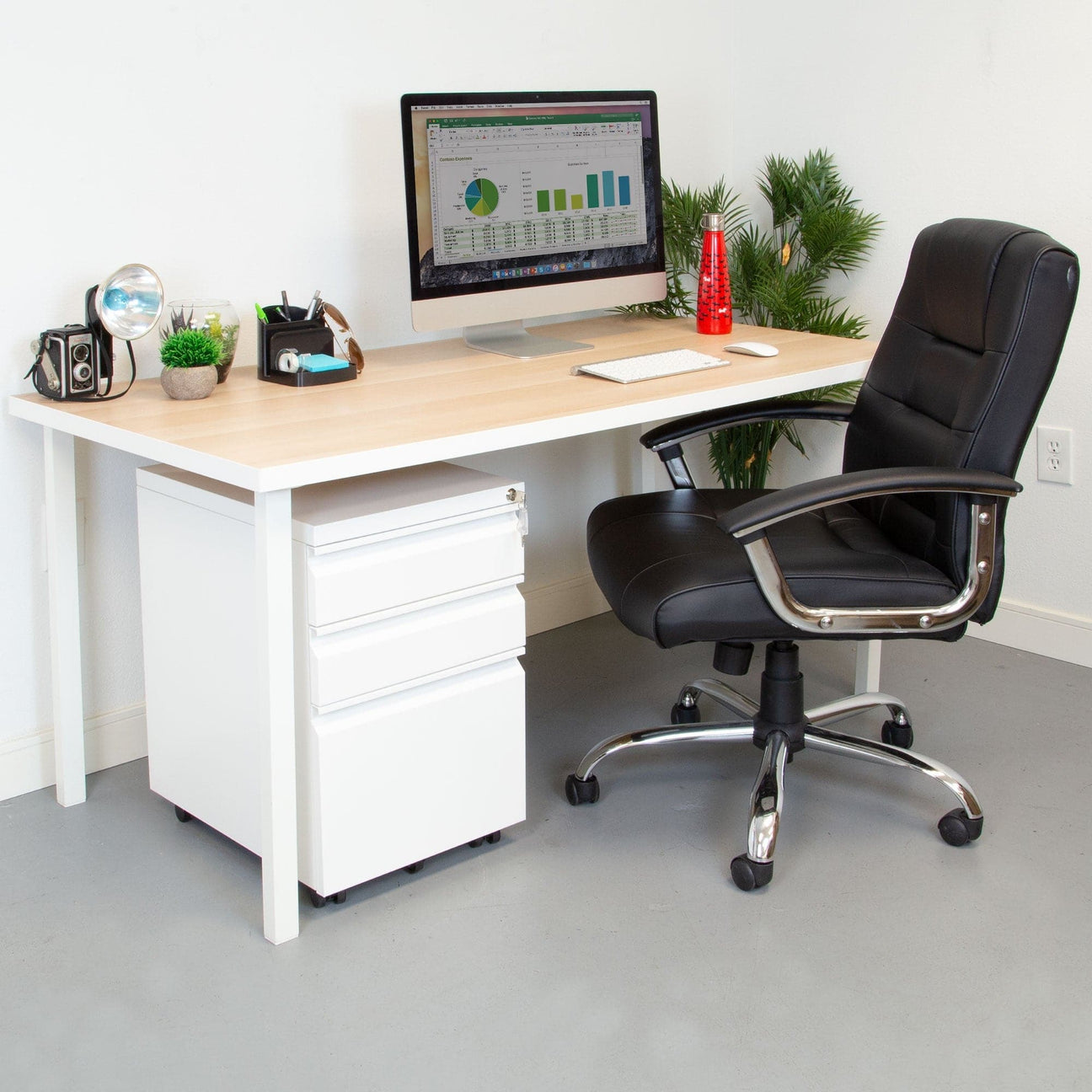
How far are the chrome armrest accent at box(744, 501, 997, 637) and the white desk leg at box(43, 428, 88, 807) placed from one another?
1.19 meters

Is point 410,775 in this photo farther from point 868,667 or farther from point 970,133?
→ point 970,133

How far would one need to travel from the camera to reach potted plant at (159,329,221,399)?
222 centimetres

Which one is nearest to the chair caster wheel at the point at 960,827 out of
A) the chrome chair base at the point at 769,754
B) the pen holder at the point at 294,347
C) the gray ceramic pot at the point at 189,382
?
the chrome chair base at the point at 769,754

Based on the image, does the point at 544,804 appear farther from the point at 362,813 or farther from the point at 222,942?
the point at 222,942

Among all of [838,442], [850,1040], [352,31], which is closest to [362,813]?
[850,1040]

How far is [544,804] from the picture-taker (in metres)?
2.44

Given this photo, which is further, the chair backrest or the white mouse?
the white mouse

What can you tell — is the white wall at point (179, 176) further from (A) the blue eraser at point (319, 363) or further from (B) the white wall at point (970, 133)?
(B) the white wall at point (970, 133)

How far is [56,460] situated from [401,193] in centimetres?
95

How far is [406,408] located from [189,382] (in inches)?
14.8

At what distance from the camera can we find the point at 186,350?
2221 mm

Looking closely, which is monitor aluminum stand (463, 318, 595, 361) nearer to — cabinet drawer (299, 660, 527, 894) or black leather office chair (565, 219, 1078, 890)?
black leather office chair (565, 219, 1078, 890)

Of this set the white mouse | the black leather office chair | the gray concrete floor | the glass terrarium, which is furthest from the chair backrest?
the glass terrarium

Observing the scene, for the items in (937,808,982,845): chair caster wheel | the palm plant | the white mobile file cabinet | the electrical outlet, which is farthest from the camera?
the palm plant
